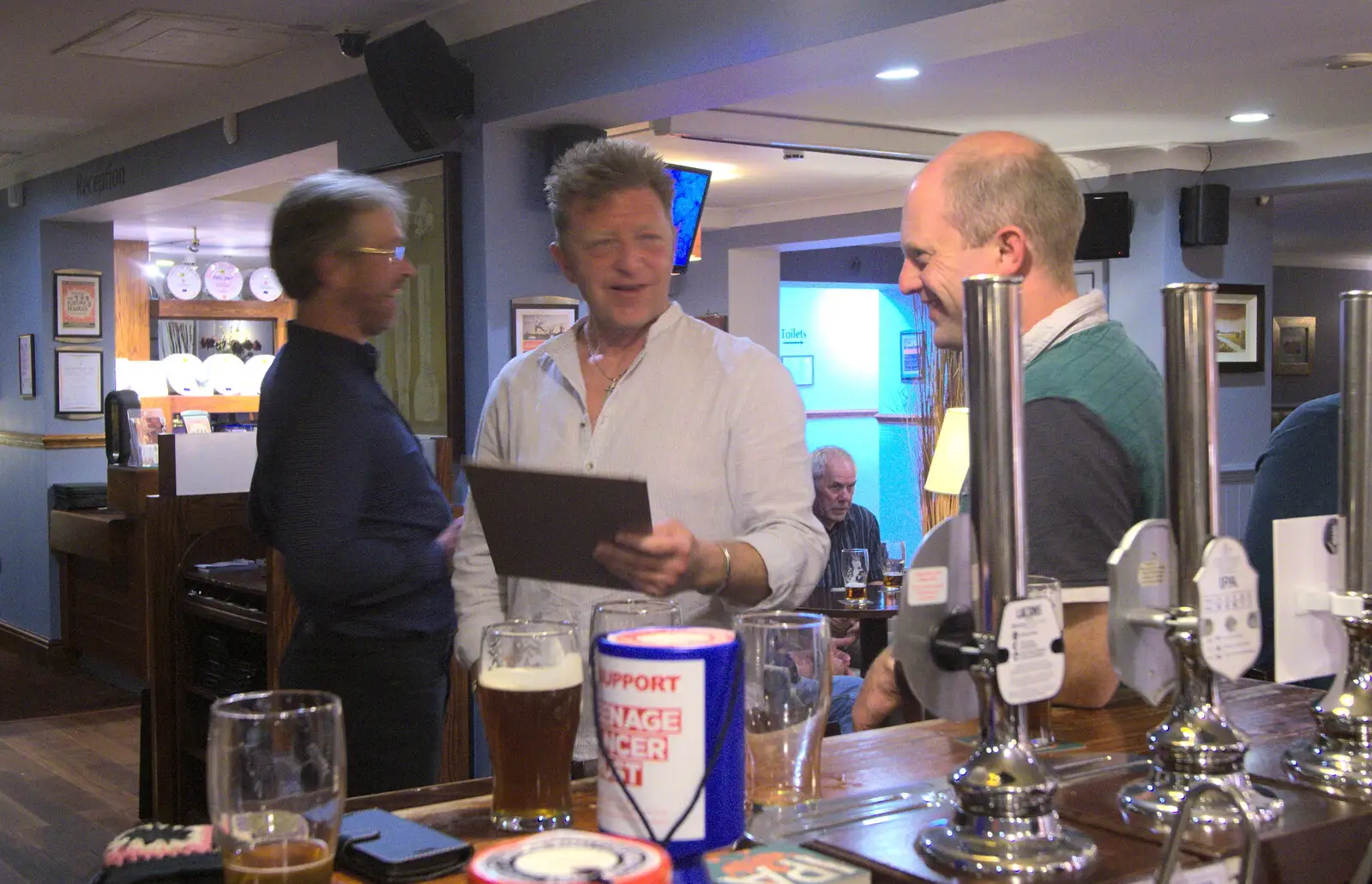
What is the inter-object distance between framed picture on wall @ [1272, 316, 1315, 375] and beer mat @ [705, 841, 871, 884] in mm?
14256

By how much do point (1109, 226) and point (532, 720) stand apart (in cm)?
719

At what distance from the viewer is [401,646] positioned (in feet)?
7.46

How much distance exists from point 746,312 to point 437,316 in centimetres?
570

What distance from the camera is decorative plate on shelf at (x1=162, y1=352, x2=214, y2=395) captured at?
945 cm

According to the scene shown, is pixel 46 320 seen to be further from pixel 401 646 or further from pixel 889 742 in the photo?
pixel 889 742

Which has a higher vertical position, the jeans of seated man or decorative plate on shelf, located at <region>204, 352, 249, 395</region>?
decorative plate on shelf, located at <region>204, 352, 249, 395</region>

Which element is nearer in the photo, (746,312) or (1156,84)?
(1156,84)

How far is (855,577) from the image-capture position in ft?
16.4

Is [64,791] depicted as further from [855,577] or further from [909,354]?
[909,354]

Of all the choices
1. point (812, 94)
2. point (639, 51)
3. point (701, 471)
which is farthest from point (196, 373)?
point (701, 471)

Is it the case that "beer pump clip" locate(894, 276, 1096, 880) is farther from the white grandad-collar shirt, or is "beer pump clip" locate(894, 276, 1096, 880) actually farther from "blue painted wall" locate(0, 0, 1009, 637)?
"blue painted wall" locate(0, 0, 1009, 637)

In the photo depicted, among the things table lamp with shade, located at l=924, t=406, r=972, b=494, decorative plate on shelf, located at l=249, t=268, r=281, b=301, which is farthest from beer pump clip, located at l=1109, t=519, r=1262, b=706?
decorative plate on shelf, located at l=249, t=268, r=281, b=301

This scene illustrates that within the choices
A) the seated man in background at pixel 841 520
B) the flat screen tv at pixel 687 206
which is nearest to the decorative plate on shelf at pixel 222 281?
the flat screen tv at pixel 687 206

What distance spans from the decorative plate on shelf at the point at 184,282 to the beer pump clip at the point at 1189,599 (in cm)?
1051
